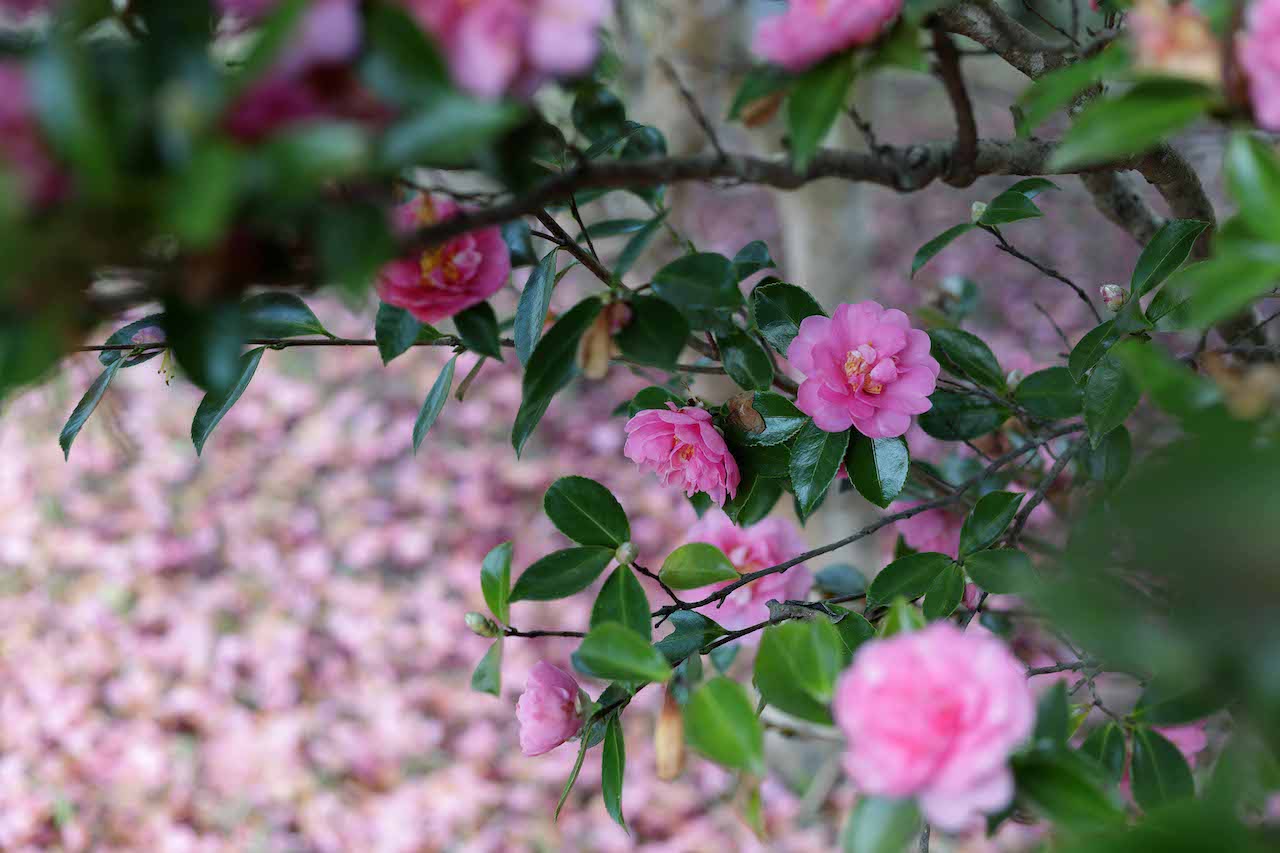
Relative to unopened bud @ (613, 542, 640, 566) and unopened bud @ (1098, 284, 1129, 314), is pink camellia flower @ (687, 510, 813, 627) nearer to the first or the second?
unopened bud @ (613, 542, 640, 566)

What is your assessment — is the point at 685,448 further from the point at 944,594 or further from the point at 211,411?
the point at 211,411

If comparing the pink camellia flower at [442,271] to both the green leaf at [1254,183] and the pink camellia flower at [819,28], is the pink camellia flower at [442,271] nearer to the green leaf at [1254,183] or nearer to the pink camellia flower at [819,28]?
the pink camellia flower at [819,28]

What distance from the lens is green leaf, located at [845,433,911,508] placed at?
678mm

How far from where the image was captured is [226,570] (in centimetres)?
243

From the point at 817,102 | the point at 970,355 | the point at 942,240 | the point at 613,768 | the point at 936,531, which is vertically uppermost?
the point at 817,102

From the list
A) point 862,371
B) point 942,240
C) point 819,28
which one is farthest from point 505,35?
point 942,240

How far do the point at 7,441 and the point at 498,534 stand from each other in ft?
5.27

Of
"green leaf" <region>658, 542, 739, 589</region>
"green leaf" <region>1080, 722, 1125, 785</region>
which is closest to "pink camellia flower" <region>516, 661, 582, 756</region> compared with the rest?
"green leaf" <region>658, 542, 739, 589</region>

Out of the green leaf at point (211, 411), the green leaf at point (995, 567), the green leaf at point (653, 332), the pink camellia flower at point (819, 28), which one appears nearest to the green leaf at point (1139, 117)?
the pink camellia flower at point (819, 28)

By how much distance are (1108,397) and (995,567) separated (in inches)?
5.6

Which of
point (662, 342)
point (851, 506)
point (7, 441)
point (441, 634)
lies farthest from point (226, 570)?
point (662, 342)

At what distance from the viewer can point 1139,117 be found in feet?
1.31

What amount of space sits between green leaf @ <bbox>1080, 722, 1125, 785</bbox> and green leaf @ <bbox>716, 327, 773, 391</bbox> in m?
0.35

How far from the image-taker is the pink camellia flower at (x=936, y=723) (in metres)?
0.40
